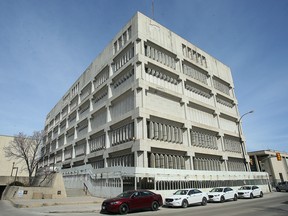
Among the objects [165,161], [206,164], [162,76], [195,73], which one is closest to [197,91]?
[195,73]

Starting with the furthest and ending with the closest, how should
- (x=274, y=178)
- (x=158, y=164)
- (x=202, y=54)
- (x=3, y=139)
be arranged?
(x=3, y=139) → (x=274, y=178) → (x=202, y=54) → (x=158, y=164)

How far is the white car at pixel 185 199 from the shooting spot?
17.5 metres

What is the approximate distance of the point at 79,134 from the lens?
44.5 m

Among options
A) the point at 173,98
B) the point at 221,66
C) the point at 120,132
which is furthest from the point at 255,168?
the point at 120,132

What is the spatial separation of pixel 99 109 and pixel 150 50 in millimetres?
12752

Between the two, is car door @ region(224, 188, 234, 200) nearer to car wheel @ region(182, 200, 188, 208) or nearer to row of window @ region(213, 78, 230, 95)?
car wheel @ region(182, 200, 188, 208)

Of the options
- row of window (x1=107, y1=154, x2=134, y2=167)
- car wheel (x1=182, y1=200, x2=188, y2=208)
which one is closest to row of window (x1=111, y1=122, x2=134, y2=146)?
row of window (x1=107, y1=154, x2=134, y2=167)

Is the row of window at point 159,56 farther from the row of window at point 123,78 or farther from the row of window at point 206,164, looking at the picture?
the row of window at point 206,164

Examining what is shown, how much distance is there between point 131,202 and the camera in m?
14.7

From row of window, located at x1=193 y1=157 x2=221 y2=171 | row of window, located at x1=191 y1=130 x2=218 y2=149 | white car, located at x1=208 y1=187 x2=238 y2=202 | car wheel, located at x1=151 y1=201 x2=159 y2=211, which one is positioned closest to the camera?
car wheel, located at x1=151 y1=201 x2=159 y2=211

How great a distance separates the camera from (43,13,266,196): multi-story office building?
981 inches

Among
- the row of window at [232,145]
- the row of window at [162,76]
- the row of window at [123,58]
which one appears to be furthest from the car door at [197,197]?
the row of window at [232,145]

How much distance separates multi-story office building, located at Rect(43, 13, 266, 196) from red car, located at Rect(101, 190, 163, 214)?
4.65m

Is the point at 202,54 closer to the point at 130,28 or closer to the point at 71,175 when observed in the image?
the point at 130,28
